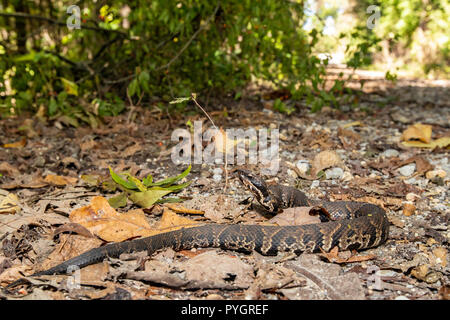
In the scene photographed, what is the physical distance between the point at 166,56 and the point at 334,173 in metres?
3.96

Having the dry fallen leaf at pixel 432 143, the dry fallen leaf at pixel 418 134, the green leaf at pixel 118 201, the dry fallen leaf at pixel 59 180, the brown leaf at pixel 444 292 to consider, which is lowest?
the brown leaf at pixel 444 292

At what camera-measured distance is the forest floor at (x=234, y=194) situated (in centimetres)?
339

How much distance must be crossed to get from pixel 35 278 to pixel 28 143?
4.07 meters

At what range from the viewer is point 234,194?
5.19m

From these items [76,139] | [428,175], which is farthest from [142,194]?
[428,175]

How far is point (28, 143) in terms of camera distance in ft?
22.9

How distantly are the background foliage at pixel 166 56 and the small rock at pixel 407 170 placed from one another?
217 cm

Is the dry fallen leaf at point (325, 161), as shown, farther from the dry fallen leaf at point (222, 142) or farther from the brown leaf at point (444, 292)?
the brown leaf at point (444, 292)

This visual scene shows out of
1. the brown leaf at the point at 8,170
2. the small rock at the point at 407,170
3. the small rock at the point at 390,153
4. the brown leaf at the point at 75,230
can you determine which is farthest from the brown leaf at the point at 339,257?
the brown leaf at the point at 8,170

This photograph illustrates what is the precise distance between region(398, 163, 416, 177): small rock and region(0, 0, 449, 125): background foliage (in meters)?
2.17

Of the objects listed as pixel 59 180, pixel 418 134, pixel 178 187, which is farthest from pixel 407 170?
pixel 59 180

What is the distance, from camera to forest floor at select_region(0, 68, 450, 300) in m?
3.39

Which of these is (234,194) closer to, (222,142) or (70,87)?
(222,142)

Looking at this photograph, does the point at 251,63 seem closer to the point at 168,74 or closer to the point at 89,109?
Answer: the point at 168,74
